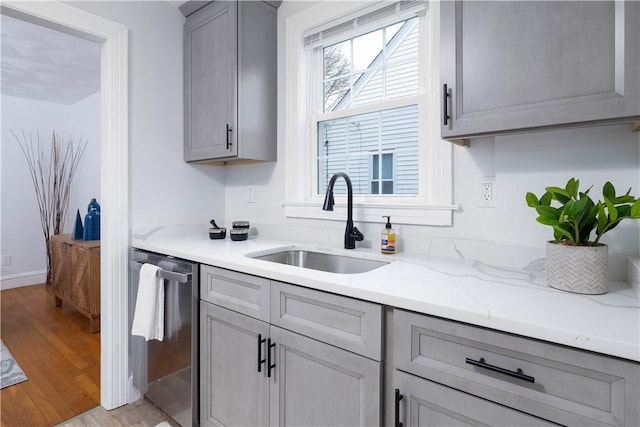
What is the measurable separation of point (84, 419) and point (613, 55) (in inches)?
109

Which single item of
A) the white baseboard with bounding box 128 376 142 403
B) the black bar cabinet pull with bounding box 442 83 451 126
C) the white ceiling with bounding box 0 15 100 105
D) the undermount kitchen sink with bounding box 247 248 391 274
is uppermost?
the white ceiling with bounding box 0 15 100 105

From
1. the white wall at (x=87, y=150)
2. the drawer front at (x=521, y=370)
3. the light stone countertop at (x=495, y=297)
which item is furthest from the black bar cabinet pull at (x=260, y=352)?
the white wall at (x=87, y=150)

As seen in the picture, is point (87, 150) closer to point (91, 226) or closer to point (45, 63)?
point (45, 63)

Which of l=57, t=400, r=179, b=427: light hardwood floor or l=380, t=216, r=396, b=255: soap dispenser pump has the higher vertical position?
l=380, t=216, r=396, b=255: soap dispenser pump

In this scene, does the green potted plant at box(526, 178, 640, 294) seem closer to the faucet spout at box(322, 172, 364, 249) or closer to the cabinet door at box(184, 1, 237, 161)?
the faucet spout at box(322, 172, 364, 249)

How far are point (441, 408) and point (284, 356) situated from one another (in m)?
0.59

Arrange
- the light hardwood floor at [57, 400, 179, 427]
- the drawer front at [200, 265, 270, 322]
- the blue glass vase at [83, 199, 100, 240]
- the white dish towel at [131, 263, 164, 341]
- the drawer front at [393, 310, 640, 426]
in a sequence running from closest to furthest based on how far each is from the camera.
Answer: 1. the drawer front at [393, 310, 640, 426]
2. the drawer front at [200, 265, 270, 322]
3. the white dish towel at [131, 263, 164, 341]
4. the light hardwood floor at [57, 400, 179, 427]
5. the blue glass vase at [83, 199, 100, 240]

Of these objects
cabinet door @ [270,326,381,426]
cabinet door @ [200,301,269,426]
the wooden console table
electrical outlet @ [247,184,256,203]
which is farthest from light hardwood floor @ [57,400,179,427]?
electrical outlet @ [247,184,256,203]

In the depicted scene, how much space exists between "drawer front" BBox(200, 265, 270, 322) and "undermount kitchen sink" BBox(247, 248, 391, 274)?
20cm

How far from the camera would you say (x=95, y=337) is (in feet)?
9.53

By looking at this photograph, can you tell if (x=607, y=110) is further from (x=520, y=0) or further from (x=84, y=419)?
(x=84, y=419)

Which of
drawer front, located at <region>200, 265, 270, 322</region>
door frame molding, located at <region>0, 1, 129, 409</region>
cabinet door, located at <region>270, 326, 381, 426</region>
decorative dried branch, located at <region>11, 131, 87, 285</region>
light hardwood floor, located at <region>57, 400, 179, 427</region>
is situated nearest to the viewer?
cabinet door, located at <region>270, 326, 381, 426</region>

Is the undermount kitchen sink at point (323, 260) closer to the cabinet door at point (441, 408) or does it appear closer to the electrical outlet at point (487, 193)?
the electrical outlet at point (487, 193)

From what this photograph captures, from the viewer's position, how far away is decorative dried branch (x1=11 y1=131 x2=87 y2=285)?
174 inches
